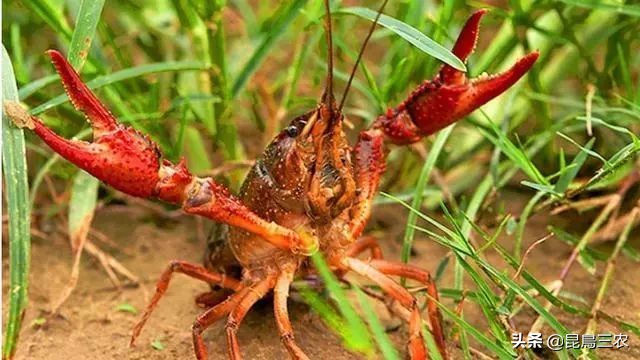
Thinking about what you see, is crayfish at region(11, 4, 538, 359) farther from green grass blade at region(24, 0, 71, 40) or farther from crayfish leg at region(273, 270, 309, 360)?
green grass blade at region(24, 0, 71, 40)

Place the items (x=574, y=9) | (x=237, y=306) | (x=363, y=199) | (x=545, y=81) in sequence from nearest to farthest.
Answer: (x=237, y=306) < (x=363, y=199) < (x=574, y=9) < (x=545, y=81)

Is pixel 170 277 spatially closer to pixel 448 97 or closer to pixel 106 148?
pixel 106 148

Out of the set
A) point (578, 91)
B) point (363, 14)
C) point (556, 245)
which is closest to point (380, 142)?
point (363, 14)

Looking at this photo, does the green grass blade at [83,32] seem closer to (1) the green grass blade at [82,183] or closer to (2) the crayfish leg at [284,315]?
(1) the green grass blade at [82,183]

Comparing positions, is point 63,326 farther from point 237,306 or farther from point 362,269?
point 362,269

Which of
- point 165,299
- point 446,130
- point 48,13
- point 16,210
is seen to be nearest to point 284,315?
point 165,299

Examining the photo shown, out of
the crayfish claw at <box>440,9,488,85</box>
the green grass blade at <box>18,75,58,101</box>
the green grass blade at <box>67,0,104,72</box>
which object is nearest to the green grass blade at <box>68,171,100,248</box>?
the green grass blade at <box>18,75,58,101</box>
